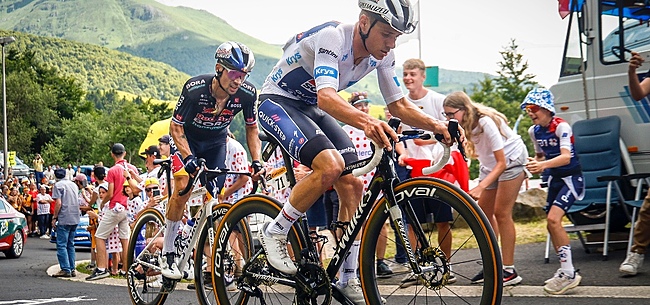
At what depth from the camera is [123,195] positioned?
12859 millimetres

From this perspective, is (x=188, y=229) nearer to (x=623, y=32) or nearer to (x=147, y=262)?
(x=147, y=262)

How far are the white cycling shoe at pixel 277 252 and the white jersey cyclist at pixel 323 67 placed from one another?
2.95ft

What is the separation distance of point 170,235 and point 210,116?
4.27 ft

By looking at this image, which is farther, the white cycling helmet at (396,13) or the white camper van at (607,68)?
the white camper van at (607,68)

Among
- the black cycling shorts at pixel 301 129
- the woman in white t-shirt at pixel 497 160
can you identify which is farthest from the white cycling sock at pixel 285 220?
the woman in white t-shirt at pixel 497 160

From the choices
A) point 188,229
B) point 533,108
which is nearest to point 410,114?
point 188,229

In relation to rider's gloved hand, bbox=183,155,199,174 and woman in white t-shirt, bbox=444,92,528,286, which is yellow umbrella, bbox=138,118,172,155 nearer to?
woman in white t-shirt, bbox=444,92,528,286

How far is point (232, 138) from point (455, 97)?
4368 millimetres

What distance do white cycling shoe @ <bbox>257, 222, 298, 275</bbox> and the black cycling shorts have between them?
52cm

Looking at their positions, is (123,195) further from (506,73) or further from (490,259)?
(506,73)

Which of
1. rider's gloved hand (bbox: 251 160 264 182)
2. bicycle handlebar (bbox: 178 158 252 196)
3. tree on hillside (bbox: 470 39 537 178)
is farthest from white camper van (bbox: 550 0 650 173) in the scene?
tree on hillside (bbox: 470 39 537 178)

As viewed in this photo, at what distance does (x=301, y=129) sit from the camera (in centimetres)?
505

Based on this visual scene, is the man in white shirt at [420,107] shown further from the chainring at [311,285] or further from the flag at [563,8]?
the chainring at [311,285]

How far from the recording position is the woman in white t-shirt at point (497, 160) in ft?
26.2
